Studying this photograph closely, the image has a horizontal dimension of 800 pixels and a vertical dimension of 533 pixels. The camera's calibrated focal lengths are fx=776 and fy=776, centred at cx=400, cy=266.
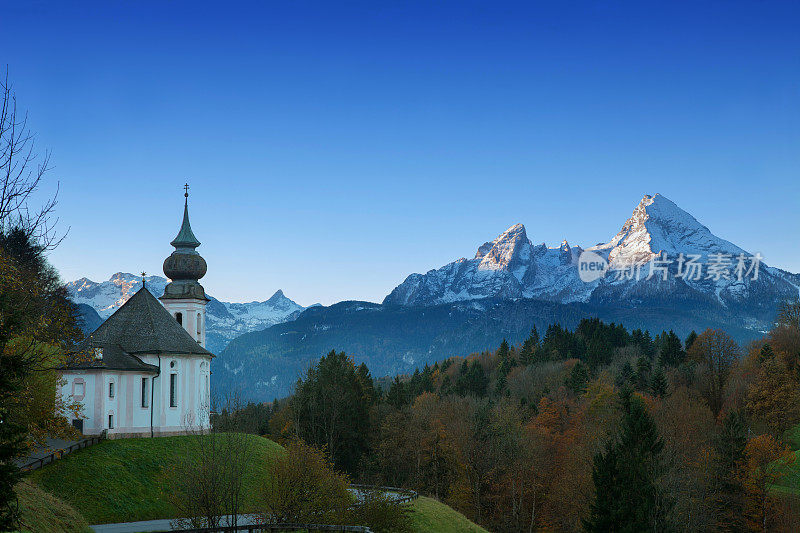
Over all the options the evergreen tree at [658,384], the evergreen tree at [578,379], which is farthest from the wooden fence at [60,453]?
the evergreen tree at [578,379]

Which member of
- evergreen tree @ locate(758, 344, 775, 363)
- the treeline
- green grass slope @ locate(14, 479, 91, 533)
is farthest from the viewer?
evergreen tree @ locate(758, 344, 775, 363)

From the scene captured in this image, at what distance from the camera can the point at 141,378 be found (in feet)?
194

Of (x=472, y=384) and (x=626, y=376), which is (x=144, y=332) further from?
(x=472, y=384)

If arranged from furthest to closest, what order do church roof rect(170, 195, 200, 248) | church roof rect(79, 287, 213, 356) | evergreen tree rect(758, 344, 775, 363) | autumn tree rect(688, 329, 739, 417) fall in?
autumn tree rect(688, 329, 739, 417) < evergreen tree rect(758, 344, 775, 363) < church roof rect(170, 195, 200, 248) < church roof rect(79, 287, 213, 356)

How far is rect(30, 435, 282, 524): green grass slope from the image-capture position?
4450 cm

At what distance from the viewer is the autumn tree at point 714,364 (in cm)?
9556

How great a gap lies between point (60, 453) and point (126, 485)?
19.0 feet

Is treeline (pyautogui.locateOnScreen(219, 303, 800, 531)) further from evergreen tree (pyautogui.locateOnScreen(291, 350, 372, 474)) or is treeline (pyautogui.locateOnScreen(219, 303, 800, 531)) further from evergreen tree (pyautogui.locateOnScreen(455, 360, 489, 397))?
evergreen tree (pyautogui.locateOnScreen(455, 360, 489, 397))

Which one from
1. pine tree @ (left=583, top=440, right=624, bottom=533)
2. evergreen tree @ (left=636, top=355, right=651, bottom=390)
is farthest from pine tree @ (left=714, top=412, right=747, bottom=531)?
evergreen tree @ (left=636, top=355, right=651, bottom=390)

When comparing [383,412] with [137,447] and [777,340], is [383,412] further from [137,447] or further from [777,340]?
[777,340]

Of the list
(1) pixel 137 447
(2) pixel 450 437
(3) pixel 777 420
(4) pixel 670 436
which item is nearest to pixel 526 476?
(2) pixel 450 437

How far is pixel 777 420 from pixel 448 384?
191 ft

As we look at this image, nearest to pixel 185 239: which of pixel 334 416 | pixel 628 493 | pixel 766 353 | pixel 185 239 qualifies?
pixel 185 239

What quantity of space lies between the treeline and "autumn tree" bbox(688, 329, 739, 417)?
207mm
